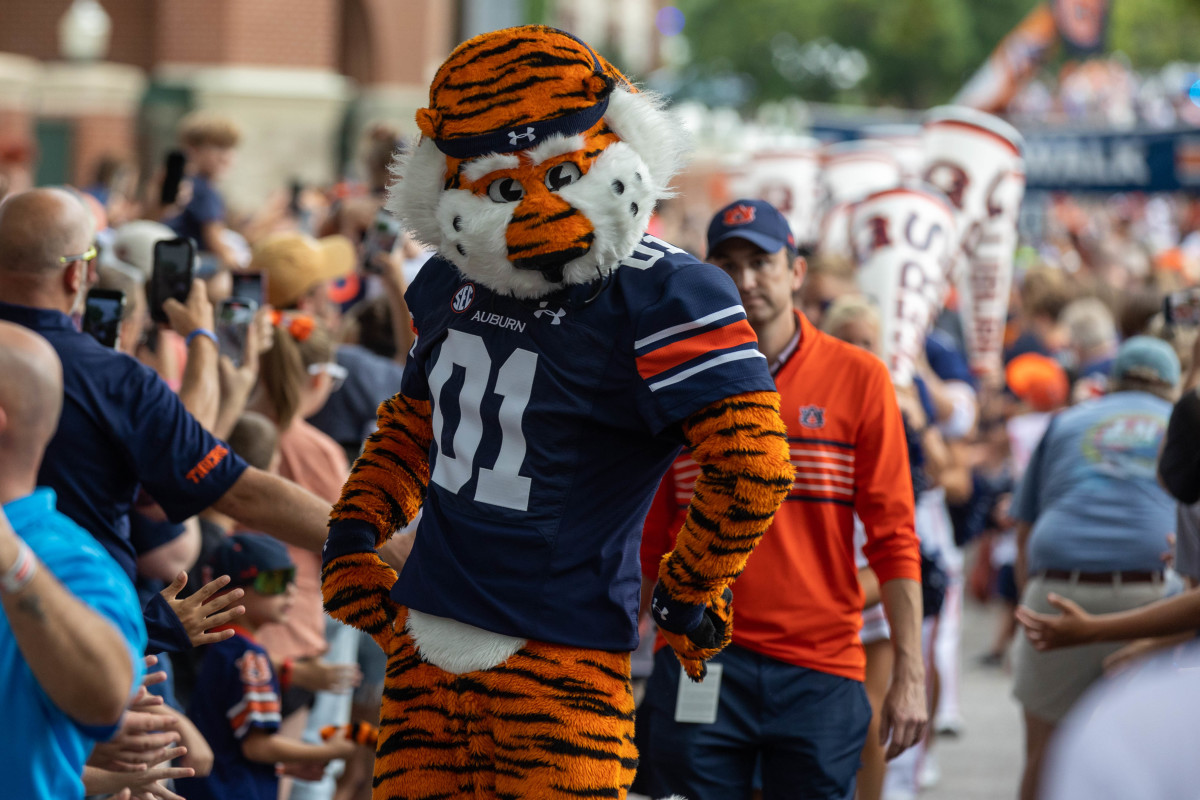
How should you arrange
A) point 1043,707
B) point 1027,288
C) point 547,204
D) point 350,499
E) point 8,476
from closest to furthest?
point 8,476 → point 547,204 → point 350,499 → point 1043,707 → point 1027,288

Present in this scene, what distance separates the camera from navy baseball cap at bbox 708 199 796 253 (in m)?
4.04

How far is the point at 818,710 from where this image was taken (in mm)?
3826

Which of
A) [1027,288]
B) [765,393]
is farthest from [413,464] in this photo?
[1027,288]

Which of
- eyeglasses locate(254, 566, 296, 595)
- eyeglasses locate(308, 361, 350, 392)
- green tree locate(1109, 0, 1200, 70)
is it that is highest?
green tree locate(1109, 0, 1200, 70)

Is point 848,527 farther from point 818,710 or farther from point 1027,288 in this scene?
point 1027,288

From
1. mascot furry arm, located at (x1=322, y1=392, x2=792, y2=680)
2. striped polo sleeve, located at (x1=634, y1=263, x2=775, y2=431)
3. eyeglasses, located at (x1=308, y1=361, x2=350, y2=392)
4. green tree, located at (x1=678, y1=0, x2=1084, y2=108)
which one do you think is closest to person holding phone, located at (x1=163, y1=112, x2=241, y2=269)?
eyeglasses, located at (x1=308, y1=361, x2=350, y2=392)

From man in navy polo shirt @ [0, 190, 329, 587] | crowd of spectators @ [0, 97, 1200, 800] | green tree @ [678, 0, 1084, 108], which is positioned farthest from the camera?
green tree @ [678, 0, 1084, 108]

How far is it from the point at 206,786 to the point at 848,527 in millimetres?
1891

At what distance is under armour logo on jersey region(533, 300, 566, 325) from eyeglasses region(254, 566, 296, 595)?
1750 mm

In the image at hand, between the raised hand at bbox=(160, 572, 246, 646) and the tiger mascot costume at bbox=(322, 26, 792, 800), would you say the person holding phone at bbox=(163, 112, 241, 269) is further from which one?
the tiger mascot costume at bbox=(322, 26, 792, 800)

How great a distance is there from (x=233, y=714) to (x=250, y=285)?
1367 millimetres

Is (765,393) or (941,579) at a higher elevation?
(765,393)

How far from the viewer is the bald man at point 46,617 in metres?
1.99

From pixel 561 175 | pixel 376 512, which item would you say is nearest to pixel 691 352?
pixel 561 175
